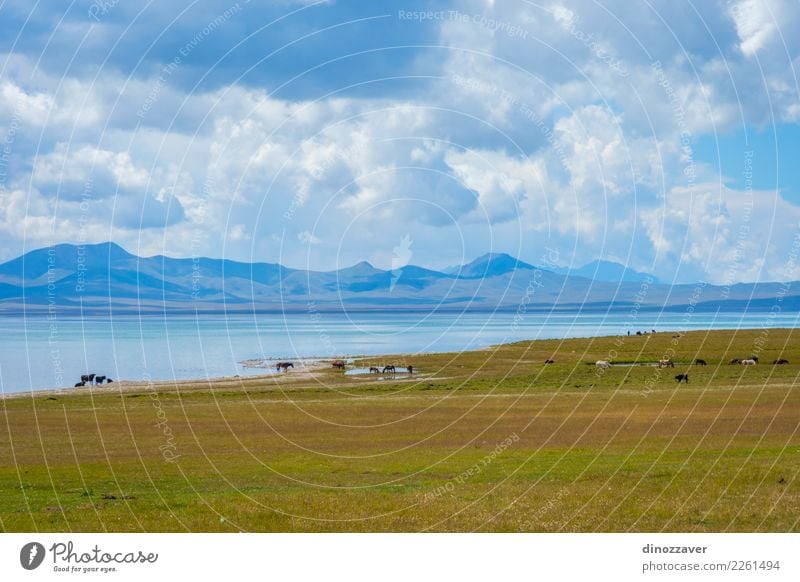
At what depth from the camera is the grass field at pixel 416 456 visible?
23.9m

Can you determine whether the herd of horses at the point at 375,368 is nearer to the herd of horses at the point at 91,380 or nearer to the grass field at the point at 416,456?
the grass field at the point at 416,456

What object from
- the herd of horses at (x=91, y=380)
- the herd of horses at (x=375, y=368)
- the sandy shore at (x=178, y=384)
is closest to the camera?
the sandy shore at (x=178, y=384)

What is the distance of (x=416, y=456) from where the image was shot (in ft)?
129

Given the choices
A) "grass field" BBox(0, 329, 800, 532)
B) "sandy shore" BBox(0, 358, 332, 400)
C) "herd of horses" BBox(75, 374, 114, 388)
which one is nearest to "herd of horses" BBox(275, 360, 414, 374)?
"sandy shore" BBox(0, 358, 332, 400)

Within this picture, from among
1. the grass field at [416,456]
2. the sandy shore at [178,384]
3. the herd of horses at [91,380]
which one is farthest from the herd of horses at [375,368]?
the herd of horses at [91,380]

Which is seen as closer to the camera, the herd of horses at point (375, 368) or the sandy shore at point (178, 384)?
the sandy shore at point (178, 384)

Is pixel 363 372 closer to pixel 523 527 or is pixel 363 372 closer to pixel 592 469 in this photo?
pixel 592 469

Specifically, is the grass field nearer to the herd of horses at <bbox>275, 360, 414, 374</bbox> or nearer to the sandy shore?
the sandy shore

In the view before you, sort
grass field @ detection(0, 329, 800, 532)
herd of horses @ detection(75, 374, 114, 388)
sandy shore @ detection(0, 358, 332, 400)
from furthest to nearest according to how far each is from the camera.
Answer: herd of horses @ detection(75, 374, 114, 388), sandy shore @ detection(0, 358, 332, 400), grass field @ detection(0, 329, 800, 532)

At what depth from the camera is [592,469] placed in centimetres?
3212

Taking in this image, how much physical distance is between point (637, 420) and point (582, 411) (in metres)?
6.66

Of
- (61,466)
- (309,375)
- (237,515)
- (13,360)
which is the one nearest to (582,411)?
(61,466)

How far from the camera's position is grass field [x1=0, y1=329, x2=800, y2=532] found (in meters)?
23.9
